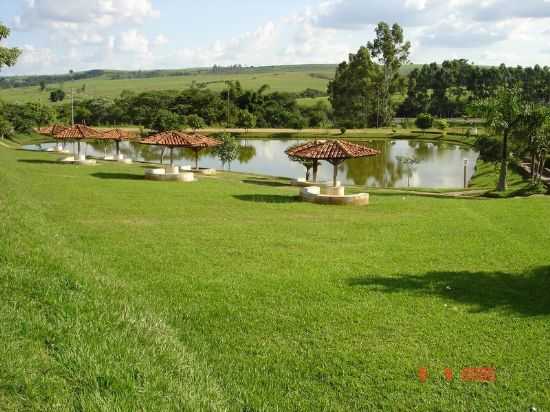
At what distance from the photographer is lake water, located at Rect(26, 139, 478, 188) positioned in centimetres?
3588

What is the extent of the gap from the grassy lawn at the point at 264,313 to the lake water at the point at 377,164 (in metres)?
21.1

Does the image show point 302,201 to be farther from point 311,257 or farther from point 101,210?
point 311,257

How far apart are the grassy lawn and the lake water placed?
21125 millimetres

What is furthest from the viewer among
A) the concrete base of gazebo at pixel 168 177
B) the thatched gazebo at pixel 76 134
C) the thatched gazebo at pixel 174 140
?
the thatched gazebo at pixel 76 134

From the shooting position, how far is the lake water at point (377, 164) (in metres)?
35.9

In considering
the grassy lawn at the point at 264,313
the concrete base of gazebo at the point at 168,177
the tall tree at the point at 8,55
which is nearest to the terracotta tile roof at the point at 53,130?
the concrete base of gazebo at the point at 168,177

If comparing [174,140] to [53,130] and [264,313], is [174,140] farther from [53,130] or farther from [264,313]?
[264,313]

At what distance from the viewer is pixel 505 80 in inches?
3733

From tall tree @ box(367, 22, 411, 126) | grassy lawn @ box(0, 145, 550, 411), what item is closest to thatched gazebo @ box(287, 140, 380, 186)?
grassy lawn @ box(0, 145, 550, 411)

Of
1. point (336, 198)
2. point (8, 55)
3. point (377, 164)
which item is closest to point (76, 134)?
point (8, 55)

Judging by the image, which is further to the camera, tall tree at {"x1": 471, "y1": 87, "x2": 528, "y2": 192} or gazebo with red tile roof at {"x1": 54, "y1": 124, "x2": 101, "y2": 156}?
gazebo with red tile roof at {"x1": 54, "y1": 124, "x2": 101, "y2": 156}

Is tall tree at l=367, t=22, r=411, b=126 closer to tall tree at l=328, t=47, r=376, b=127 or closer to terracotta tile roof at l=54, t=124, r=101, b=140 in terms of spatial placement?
tall tree at l=328, t=47, r=376, b=127

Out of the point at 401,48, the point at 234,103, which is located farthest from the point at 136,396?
the point at 234,103

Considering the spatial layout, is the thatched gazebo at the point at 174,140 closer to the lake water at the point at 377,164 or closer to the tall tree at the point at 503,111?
the lake water at the point at 377,164
